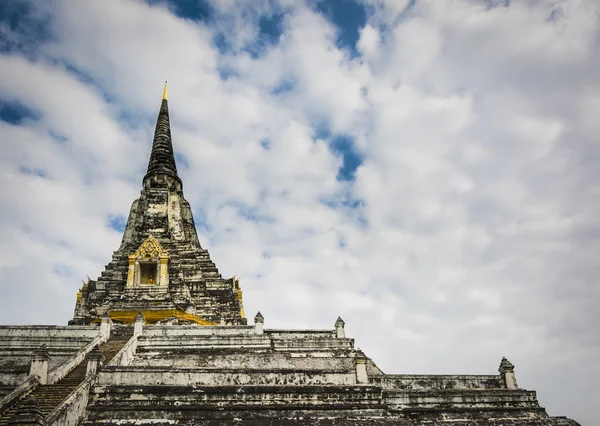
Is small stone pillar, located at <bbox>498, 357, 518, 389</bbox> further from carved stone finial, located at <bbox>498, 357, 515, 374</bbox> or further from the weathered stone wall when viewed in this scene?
the weathered stone wall

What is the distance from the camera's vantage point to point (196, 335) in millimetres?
19688

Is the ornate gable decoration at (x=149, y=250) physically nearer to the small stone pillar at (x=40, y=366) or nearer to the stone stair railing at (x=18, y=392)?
the small stone pillar at (x=40, y=366)

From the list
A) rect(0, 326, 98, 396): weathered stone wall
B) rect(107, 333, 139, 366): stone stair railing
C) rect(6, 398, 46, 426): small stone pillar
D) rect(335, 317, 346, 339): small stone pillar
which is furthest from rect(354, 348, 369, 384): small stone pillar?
rect(0, 326, 98, 396): weathered stone wall

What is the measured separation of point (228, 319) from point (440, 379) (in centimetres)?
1496

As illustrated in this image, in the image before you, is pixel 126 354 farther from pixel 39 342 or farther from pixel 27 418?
pixel 27 418

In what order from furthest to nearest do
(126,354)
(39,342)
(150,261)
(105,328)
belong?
1. (150,261)
2. (105,328)
3. (39,342)
4. (126,354)

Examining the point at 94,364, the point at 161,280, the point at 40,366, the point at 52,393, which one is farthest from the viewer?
the point at 161,280

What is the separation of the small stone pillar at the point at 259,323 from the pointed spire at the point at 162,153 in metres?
24.5

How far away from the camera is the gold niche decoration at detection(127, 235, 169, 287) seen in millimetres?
31125

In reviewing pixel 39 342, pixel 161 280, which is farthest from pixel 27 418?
pixel 161 280

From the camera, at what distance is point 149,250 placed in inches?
1277

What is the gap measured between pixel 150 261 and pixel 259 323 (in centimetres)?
1412


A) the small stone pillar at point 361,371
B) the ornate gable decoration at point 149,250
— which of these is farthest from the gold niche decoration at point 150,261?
the small stone pillar at point 361,371

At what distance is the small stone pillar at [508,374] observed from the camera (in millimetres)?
18172
